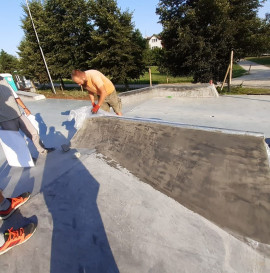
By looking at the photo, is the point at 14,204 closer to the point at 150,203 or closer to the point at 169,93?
the point at 150,203

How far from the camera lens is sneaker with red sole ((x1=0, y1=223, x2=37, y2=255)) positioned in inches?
63.0

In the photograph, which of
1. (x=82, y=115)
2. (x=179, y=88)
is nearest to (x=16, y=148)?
(x=82, y=115)

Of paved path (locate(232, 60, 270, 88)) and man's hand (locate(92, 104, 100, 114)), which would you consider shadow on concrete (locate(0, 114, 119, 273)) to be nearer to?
man's hand (locate(92, 104, 100, 114))

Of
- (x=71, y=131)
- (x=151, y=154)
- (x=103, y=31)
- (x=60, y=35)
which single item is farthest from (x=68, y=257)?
(x=60, y=35)

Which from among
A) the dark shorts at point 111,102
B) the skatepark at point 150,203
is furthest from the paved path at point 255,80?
the skatepark at point 150,203

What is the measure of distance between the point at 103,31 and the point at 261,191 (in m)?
14.4

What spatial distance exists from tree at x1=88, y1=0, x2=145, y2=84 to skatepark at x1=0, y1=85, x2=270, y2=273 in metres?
10.8

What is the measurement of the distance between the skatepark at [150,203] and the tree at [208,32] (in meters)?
8.86

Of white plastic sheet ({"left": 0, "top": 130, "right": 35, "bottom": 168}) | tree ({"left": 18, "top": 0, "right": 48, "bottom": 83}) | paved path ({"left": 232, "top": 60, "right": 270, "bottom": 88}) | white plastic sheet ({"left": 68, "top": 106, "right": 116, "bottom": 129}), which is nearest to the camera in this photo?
white plastic sheet ({"left": 0, "top": 130, "right": 35, "bottom": 168})

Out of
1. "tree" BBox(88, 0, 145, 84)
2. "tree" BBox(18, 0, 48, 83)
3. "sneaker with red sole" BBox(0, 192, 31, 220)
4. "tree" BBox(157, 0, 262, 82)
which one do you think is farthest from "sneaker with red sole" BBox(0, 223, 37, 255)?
"tree" BBox(18, 0, 48, 83)

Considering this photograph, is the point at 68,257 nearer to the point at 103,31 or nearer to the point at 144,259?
the point at 144,259

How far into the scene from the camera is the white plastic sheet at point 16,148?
2.75 metres

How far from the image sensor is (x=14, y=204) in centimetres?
205

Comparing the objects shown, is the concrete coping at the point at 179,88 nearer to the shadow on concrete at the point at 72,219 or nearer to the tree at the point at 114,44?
the tree at the point at 114,44
